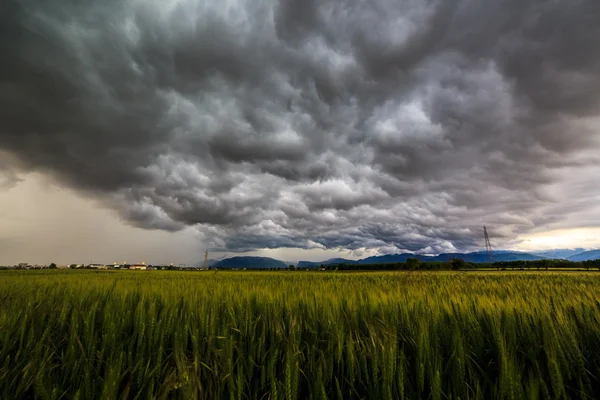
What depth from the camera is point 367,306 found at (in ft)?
10.6

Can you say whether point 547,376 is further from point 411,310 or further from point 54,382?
point 54,382

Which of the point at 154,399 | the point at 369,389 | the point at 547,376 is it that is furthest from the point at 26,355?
the point at 547,376

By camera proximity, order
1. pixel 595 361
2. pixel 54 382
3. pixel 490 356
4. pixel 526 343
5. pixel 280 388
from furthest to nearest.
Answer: pixel 526 343 < pixel 490 356 < pixel 595 361 < pixel 54 382 < pixel 280 388

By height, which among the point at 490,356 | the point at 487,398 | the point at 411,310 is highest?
the point at 411,310

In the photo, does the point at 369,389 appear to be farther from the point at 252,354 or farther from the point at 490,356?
the point at 490,356

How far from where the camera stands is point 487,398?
71.6 inches

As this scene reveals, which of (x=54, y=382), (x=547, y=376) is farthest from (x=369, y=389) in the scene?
(x=54, y=382)

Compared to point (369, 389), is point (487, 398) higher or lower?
lower

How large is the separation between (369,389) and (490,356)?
1.13 m

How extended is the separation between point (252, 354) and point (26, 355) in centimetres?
157

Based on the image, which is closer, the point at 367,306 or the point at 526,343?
the point at 526,343

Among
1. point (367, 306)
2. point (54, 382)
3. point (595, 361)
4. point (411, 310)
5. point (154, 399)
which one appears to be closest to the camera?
point (154, 399)

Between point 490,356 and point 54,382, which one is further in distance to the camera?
point 490,356

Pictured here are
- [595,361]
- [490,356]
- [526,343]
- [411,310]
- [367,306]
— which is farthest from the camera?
[367,306]
